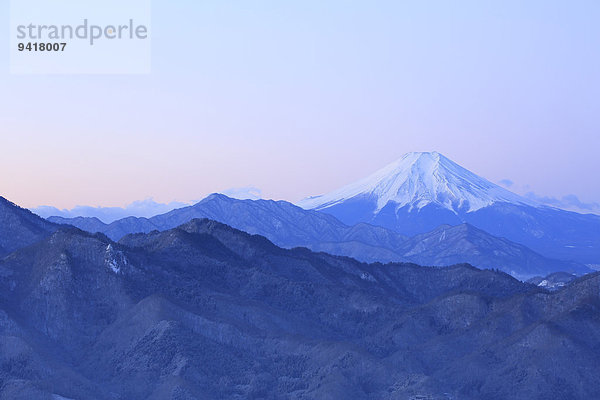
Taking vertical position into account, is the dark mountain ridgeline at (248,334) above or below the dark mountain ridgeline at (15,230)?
below

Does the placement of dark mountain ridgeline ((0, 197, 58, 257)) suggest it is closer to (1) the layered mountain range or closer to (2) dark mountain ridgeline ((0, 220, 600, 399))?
(1) the layered mountain range

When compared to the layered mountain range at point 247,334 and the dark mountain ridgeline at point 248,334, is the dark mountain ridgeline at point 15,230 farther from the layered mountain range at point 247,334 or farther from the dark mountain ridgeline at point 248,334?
the dark mountain ridgeline at point 248,334

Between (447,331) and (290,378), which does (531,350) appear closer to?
(447,331)

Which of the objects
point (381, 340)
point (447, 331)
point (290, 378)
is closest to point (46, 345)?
point (290, 378)

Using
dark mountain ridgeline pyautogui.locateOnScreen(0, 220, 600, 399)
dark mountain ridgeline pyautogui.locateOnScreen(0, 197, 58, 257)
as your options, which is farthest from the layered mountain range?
dark mountain ridgeline pyautogui.locateOnScreen(0, 197, 58, 257)

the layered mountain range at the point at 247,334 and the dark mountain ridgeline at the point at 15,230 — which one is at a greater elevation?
the dark mountain ridgeline at the point at 15,230

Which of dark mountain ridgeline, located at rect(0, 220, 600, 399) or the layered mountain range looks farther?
dark mountain ridgeline, located at rect(0, 220, 600, 399)

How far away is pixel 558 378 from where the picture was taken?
134 m

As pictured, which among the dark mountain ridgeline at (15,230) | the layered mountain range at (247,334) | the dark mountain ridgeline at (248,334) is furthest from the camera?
the dark mountain ridgeline at (15,230)

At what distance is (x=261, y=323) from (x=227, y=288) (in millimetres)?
19081

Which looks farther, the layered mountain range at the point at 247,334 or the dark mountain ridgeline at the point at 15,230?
the dark mountain ridgeline at the point at 15,230

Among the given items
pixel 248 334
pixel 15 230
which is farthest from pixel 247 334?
pixel 15 230

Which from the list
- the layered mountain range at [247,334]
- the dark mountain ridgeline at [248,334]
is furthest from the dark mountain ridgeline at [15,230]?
the dark mountain ridgeline at [248,334]

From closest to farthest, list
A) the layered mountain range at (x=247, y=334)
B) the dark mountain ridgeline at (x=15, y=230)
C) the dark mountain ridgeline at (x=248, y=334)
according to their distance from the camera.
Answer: the layered mountain range at (x=247, y=334)
the dark mountain ridgeline at (x=248, y=334)
the dark mountain ridgeline at (x=15, y=230)
